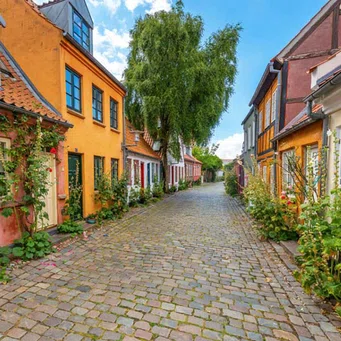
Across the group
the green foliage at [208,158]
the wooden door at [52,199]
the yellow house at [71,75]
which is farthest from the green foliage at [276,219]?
the green foliage at [208,158]

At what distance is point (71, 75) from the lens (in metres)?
7.01

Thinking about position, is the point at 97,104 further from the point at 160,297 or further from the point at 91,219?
the point at 160,297

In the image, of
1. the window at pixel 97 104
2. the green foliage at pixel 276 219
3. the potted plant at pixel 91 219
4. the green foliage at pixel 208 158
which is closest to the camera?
the green foliage at pixel 276 219

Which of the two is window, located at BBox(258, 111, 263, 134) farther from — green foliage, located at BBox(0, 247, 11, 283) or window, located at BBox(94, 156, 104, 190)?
green foliage, located at BBox(0, 247, 11, 283)

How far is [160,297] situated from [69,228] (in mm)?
3874

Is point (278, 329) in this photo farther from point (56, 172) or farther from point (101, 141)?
point (101, 141)

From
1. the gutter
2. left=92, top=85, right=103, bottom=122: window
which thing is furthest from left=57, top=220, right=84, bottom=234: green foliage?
left=92, top=85, right=103, bottom=122: window

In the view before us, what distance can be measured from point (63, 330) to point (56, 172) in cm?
456

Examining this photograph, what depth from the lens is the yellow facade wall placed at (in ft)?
16.6

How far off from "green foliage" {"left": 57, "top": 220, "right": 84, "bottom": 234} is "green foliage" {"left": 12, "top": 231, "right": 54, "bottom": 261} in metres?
1.12

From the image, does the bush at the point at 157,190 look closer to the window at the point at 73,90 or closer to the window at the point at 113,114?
the window at the point at 113,114

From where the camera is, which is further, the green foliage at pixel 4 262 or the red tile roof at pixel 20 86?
the red tile roof at pixel 20 86

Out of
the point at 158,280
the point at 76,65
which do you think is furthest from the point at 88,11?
the point at 158,280

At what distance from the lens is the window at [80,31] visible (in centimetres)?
836
